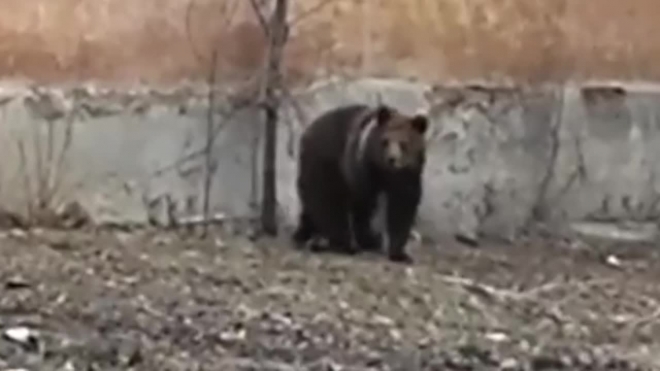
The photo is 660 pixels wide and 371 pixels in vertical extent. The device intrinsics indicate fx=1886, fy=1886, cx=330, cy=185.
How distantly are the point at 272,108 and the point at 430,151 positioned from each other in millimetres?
737

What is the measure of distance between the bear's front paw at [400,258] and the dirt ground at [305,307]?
5 centimetres

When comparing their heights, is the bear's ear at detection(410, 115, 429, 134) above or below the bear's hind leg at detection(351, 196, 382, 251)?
above

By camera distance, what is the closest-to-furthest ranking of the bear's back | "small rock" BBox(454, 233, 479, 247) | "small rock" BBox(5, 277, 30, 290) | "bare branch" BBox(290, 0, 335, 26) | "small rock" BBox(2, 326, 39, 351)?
"small rock" BBox(2, 326, 39, 351), "small rock" BBox(5, 277, 30, 290), the bear's back, "bare branch" BBox(290, 0, 335, 26), "small rock" BBox(454, 233, 479, 247)

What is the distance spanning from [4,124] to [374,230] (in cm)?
146

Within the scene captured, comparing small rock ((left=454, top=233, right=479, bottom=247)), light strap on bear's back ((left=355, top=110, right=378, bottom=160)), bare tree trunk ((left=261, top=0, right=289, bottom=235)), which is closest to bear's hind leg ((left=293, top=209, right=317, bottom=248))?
bare tree trunk ((left=261, top=0, right=289, bottom=235))

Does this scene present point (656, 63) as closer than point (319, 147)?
No

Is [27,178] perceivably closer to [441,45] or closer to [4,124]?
[4,124]

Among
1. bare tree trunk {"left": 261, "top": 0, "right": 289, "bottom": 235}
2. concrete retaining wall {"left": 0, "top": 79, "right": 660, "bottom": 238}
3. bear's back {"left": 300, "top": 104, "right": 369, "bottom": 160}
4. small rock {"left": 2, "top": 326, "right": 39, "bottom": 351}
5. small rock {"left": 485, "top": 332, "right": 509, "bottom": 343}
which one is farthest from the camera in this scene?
bare tree trunk {"left": 261, "top": 0, "right": 289, "bottom": 235}

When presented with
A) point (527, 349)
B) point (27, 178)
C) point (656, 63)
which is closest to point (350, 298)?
point (527, 349)

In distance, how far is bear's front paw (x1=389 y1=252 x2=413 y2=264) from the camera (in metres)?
6.87

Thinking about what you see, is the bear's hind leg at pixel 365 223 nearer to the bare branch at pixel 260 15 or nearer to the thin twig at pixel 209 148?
the thin twig at pixel 209 148

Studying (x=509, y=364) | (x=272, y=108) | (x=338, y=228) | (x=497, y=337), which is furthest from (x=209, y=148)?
(x=509, y=364)

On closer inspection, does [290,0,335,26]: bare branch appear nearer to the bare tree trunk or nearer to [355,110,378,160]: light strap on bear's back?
the bare tree trunk

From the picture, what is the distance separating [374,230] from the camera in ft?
23.8
